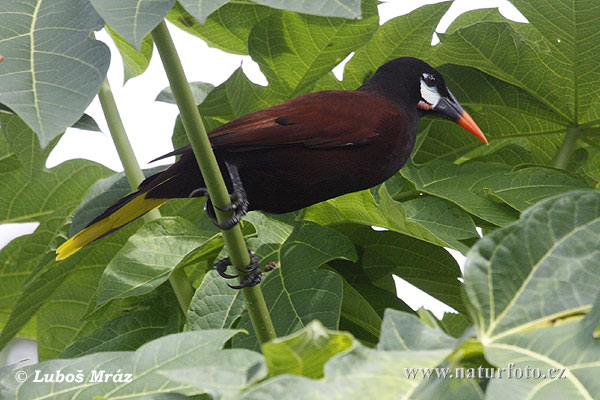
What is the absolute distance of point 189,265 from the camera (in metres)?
1.61

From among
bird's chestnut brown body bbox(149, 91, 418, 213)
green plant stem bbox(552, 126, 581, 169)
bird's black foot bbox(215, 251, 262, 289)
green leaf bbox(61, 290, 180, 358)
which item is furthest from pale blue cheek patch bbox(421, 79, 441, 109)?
green leaf bbox(61, 290, 180, 358)

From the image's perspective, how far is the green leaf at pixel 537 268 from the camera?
2.63 ft

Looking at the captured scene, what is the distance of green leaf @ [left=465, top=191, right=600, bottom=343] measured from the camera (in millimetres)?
802

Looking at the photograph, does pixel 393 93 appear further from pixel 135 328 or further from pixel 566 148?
pixel 135 328

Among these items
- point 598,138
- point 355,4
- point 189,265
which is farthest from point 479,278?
point 598,138

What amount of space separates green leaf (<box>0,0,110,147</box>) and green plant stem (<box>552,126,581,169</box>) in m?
1.08

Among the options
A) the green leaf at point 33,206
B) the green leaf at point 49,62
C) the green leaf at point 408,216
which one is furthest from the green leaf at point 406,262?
the green leaf at point 49,62

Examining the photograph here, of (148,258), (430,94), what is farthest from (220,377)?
(430,94)

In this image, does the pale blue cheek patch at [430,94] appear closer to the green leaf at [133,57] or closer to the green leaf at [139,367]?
the green leaf at [133,57]

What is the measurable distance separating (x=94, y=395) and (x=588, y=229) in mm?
588

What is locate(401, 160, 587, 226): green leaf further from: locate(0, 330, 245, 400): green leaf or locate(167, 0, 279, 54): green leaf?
locate(0, 330, 245, 400): green leaf

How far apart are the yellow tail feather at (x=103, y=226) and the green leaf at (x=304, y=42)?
402 mm

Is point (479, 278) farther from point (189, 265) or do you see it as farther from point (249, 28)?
point (249, 28)

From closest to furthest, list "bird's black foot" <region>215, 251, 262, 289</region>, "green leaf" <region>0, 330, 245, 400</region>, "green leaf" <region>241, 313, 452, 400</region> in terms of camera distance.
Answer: "green leaf" <region>241, 313, 452, 400</region> < "green leaf" <region>0, 330, 245, 400</region> < "bird's black foot" <region>215, 251, 262, 289</region>
